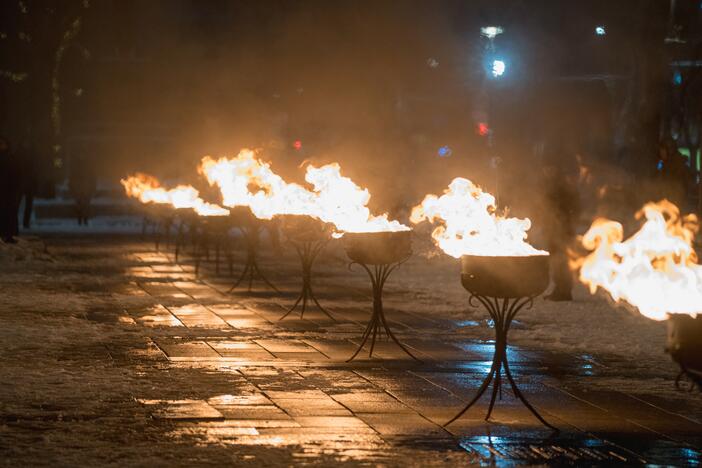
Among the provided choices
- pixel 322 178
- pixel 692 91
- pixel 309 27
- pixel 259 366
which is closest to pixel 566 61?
pixel 309 27

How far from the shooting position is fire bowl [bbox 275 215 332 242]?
1569 cm

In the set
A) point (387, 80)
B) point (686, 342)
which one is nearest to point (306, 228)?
point (686, 342)

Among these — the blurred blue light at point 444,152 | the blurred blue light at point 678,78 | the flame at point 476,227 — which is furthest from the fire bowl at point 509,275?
the blurred blue light at point 678,78

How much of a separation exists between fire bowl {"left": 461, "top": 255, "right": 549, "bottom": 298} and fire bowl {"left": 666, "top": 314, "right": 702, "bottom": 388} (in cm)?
178

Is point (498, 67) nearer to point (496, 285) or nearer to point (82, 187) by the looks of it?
point (82, 187)

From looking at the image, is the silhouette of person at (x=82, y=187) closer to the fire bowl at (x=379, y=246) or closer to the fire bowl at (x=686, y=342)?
the fire bowl at (x=379, y=246)

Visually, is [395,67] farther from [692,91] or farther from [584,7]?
[692,91]

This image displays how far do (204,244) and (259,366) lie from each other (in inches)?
542

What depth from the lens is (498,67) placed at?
102ft

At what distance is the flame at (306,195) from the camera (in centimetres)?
1358

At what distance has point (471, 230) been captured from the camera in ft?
32.9

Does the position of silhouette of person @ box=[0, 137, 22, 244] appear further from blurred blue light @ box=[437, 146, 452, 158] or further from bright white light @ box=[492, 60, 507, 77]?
blurred blue light @ box=[437, 146, 452, 158]

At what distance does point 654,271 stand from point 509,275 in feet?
4.27

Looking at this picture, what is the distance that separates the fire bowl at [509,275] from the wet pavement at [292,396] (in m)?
Answer: 0.87
